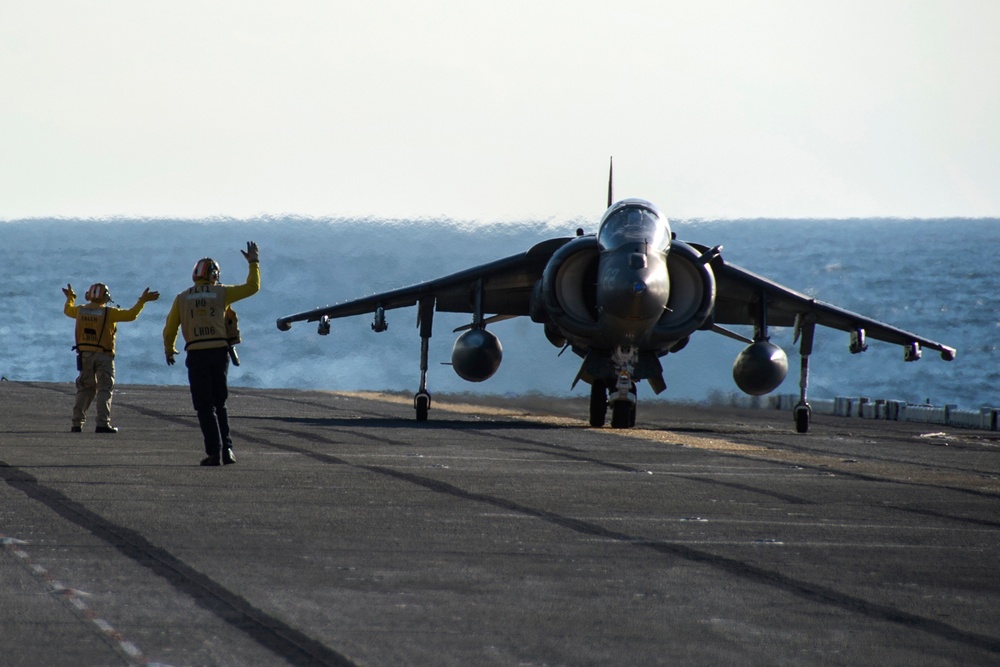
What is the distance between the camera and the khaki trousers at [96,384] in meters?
20.0

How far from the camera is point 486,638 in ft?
21.5

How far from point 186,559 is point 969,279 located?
120 m

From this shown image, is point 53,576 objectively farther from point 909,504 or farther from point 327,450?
point 327,450

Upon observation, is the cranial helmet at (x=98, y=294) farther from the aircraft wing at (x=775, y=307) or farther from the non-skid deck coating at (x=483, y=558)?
the aircraft wing at (x=775, y=307)

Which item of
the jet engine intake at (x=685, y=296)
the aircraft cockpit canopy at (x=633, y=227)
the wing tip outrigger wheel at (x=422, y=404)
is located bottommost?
the wing tip outrigger wheel at (x=422, y=404)

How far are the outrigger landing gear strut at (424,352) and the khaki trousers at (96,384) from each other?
698 centimetres

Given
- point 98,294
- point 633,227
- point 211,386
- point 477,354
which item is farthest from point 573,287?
point 211,386

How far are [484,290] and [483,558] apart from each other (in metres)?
19.9

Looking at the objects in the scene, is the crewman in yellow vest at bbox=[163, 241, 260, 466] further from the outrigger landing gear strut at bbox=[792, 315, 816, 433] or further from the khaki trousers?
the outrigger landing gear strut at bbox=[792, 315, 816, 433]

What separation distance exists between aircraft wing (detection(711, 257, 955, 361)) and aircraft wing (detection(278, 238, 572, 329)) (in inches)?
128

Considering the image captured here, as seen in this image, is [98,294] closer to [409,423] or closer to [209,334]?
[209,334]

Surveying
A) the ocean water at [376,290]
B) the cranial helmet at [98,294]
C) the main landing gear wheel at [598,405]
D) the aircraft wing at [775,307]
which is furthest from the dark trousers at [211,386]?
the ocean water at [376,290]

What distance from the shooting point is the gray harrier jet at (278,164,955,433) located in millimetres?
23328

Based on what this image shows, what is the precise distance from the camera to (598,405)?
2630cm
